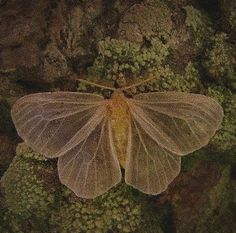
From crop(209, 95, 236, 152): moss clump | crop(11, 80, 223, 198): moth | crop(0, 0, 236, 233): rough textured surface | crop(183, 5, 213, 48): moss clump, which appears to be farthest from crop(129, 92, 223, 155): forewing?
crop(183, 5, 213, 48): moss clump

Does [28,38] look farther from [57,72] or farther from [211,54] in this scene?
[211,54]

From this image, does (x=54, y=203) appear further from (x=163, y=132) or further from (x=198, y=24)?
(x=198, y=24)

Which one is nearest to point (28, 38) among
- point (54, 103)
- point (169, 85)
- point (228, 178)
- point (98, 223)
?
point (54, 103)

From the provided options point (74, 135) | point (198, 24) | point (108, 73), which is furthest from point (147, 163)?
point (198, 24)

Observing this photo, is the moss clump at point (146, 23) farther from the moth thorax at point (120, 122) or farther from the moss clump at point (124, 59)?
the moth thorax at point (120, 122)

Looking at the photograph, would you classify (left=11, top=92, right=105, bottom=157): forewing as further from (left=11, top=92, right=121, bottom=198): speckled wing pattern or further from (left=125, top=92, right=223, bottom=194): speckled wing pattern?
(left=125, top=92, right=223, bottom=194): speckled wing pattern

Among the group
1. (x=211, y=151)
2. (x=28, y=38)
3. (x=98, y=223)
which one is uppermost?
(x=28, y=38)
